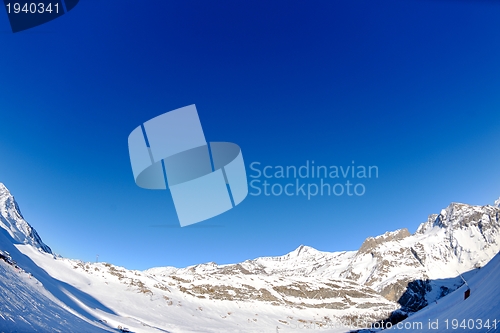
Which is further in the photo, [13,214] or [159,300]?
[13,214]

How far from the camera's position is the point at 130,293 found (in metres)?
40.3

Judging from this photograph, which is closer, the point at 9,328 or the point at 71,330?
the point at 9,328

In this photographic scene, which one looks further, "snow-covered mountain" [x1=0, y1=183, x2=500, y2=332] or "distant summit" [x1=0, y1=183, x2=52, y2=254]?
"distant summit" [x1=0, y1=183, x2=52, y2=254]

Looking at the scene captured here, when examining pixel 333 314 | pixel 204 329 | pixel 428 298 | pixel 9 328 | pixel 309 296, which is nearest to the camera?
pixel 9 328

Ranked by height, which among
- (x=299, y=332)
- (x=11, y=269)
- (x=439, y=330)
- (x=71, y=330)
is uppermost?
(x=11, y=269)

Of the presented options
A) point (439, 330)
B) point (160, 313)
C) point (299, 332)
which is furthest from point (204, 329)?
point (439, 330)

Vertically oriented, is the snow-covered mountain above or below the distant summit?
below

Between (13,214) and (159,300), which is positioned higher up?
(13,214)

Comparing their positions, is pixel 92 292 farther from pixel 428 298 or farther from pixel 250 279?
pixel 428 298

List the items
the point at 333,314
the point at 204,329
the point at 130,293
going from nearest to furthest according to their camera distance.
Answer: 1. the point at 204,329
2. the point at 130,293
3. the point at 333,314

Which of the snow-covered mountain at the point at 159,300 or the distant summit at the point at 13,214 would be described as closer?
the snow-covered mountain at the point at 159,300

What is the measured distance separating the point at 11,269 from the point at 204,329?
24554 millimetres

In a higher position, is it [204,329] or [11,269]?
[11,269]

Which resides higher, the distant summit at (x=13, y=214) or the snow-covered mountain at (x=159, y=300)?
the distant summit at (x=13, y=214)
